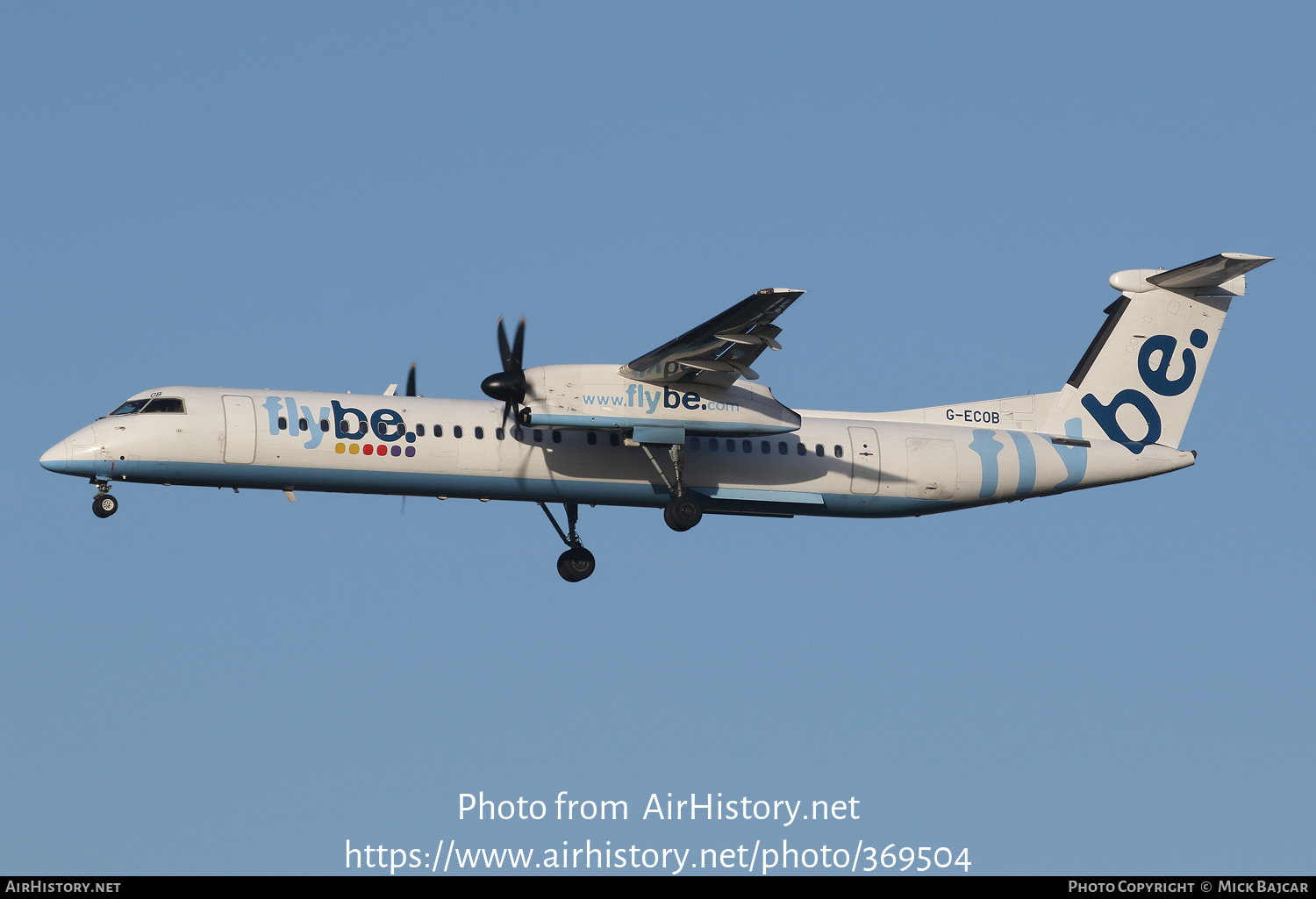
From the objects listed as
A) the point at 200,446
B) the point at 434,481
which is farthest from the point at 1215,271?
the point at 200,446

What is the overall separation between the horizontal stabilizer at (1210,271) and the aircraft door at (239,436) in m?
16.1

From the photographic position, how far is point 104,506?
930 inches

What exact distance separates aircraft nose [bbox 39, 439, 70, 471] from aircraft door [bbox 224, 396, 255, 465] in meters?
2.32

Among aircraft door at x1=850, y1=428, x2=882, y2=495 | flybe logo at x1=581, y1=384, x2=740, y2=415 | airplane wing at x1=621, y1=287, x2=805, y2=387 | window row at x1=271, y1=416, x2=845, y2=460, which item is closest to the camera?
airplane wing at x1=621, y1=287, x2=805, y2=387

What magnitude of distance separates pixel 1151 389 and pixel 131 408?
17528 millimetres

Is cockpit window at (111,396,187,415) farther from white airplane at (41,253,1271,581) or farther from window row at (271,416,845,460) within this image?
window row at (271,416,845,460)

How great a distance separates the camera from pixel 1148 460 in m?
27.5

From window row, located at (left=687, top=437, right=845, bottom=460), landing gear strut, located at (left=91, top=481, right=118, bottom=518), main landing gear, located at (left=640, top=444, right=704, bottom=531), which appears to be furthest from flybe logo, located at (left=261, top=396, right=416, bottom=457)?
window row, located at (left=687, top=437, right=845, bottom=460)

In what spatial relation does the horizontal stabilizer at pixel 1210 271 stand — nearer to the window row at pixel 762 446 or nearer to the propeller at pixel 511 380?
the window row at pixel 762 446

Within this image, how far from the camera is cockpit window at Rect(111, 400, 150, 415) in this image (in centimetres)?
2397

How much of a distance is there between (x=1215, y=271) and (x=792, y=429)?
8.61 meters

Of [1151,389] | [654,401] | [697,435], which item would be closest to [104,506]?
[654,401]

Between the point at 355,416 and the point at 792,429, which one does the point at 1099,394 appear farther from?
the point at 355,416

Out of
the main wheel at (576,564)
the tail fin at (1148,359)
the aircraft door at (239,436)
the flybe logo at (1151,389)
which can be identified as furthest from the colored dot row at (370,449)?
the flybe logo at (1151,389)
